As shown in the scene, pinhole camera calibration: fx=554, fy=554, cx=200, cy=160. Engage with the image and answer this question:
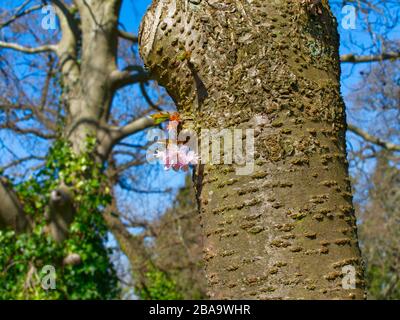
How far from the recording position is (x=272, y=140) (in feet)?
4.26

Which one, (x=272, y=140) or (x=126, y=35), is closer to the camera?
(x=272, y=140)

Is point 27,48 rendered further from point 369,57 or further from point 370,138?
point 370,138

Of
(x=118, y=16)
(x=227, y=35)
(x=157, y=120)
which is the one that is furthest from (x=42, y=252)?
(x=227, y=35)

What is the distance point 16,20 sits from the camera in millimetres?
7125

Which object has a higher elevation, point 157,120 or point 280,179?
point 157,120

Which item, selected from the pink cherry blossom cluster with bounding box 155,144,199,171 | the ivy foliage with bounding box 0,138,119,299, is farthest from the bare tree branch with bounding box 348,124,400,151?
the pink cherry blossom cluster with bounding box 155,144,199,171

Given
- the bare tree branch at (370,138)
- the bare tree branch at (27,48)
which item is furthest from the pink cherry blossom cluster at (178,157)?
the bare tree branch at (27,48)

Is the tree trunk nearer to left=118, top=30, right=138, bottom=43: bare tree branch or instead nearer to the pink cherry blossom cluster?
the pink cherry blossom cluster

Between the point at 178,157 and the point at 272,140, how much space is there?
1.05ft

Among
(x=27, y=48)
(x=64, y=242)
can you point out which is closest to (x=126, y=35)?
(x=27, y=48)

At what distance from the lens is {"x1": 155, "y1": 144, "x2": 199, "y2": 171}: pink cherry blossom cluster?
4.90 ft

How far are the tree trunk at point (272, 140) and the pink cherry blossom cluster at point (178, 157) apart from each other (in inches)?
2.5
